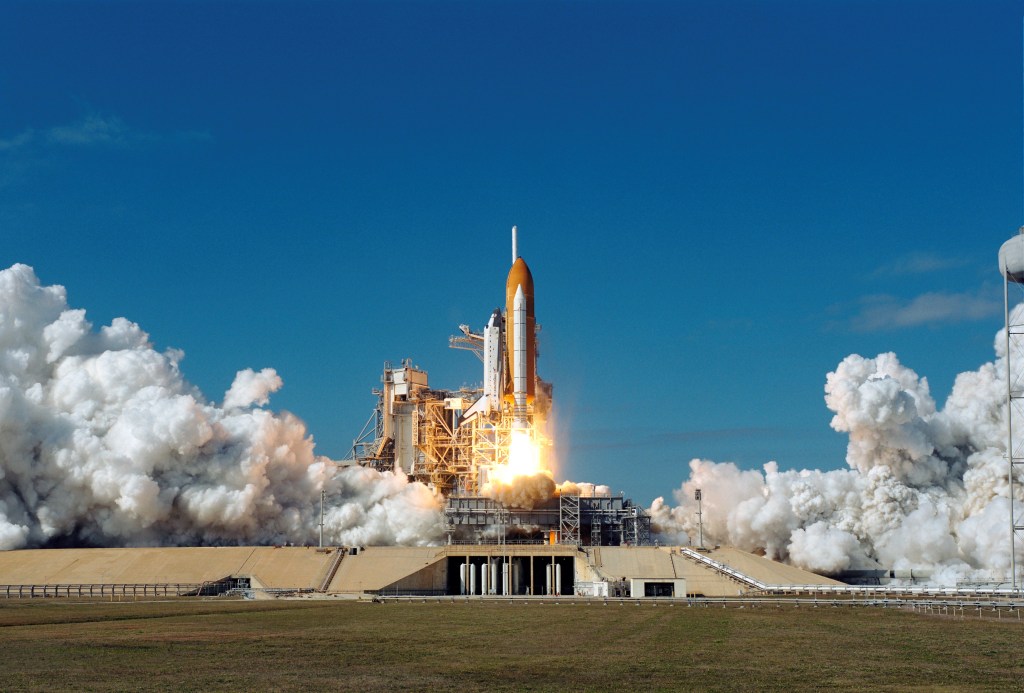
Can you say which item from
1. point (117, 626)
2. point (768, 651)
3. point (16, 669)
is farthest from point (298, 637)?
point (768, 651)

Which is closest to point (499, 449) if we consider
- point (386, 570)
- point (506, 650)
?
point (386, 570)

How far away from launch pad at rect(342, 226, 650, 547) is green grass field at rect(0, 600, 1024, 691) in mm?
35154

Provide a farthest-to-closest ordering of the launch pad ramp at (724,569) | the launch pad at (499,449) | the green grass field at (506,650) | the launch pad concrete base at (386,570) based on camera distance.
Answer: the launch pad at (499,449)
the launch pad concrete base at (386,570)
the launch pad ramp at (724,569)
the green grass field at (506,650)

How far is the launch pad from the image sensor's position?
86.4m

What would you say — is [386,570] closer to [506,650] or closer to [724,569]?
[724,569]

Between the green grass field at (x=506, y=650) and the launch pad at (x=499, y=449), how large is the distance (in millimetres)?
35154

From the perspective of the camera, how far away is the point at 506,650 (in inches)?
1325

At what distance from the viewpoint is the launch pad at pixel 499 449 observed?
8638 cm

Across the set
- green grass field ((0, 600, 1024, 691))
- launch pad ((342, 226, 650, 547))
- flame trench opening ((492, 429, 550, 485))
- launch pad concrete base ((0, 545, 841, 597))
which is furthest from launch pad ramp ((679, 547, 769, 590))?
flame trench opening ((492, 429, 550, 485))

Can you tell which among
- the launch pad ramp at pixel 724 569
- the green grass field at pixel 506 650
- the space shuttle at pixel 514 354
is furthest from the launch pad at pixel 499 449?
the green grass field at pixel 506 650

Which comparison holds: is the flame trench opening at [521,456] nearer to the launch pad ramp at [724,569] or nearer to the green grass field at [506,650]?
the launch pad ramp at [724,569]

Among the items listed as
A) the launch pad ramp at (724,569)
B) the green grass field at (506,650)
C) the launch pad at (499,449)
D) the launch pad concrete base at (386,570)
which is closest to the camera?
the green grass field at (506,650)

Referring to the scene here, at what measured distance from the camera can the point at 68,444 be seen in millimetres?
82812

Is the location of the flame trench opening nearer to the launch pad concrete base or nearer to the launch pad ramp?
the launch pad concrete base
